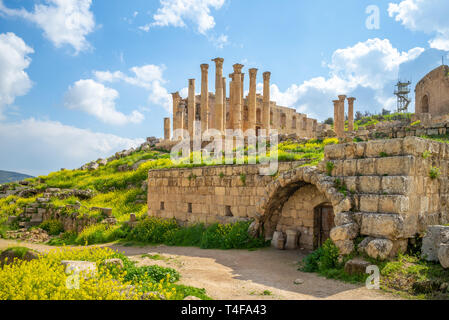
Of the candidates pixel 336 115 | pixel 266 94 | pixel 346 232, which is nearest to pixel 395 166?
pixel 346 232

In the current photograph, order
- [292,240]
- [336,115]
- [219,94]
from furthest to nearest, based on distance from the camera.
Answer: [336,115]
[219,94]
[292,240]

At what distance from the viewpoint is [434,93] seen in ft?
86.0

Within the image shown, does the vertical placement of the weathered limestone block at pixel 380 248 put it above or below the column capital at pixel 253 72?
below

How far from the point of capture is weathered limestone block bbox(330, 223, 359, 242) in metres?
7.87

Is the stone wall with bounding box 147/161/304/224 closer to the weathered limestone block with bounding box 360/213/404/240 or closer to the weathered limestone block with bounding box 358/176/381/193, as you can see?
the weathered limestone block with bounding box 358/176/381/193

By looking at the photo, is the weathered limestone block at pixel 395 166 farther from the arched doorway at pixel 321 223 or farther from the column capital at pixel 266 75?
the column capital at pixel 266 75

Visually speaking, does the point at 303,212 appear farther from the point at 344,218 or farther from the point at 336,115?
the point at 336,115

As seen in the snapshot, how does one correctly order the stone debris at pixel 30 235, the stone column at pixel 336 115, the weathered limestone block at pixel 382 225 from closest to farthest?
the weathered limestone block at pixel 382 225 → the stone debris at pixel 30 235 → the stone column at pixel 336 115

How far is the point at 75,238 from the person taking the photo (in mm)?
16484

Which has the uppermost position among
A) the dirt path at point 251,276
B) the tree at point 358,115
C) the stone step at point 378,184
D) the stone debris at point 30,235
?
the tree at point 358,115

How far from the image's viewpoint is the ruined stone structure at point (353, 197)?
7734 mm

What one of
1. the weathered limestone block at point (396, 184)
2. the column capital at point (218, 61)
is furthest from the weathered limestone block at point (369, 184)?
the column capital at point (218, 61)

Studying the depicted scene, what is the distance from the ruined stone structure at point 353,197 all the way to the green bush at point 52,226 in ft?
33.8

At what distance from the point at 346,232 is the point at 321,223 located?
8.73 feet
